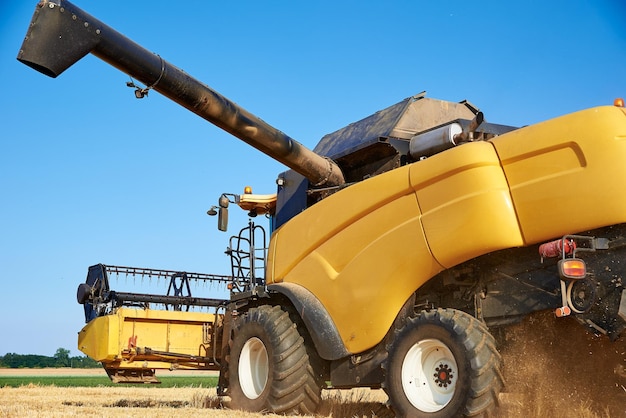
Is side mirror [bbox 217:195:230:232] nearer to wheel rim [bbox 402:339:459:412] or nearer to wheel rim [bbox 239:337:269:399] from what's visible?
wheel rim [bbox 239:337:269:399]

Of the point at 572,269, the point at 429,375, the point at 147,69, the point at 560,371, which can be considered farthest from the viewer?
the point at 147,69

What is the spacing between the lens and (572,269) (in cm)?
510

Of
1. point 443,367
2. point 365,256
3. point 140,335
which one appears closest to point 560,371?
point 443,367

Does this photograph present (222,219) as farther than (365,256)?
Yes

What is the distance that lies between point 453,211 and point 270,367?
9.16 ft

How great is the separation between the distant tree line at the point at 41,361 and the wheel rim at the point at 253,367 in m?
49.1

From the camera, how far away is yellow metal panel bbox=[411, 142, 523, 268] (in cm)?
565

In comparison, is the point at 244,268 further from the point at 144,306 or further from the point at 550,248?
the point at 550,248

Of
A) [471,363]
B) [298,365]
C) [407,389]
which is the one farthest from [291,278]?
[471,363]

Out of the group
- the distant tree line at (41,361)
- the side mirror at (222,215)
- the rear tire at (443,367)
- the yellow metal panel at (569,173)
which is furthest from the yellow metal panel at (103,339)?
the distant tree line at (41,361)

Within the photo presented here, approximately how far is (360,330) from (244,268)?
2549 millimetres

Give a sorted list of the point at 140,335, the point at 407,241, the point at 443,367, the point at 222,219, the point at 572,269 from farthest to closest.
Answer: the point at 140,335
the point at 222,219
the point at 407,241
the point at 443,367
the point at 572,269

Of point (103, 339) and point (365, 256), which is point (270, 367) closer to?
point (365, 256)

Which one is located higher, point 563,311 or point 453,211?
point 453,211
